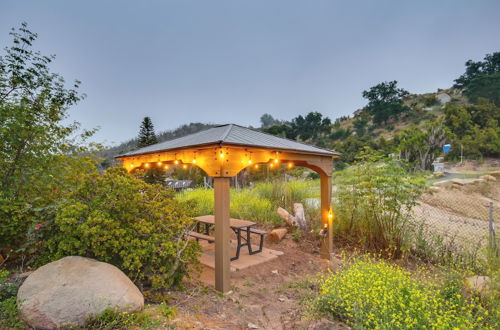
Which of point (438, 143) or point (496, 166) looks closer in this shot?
point (496, 166)

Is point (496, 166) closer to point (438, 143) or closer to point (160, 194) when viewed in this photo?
point (438, 143)

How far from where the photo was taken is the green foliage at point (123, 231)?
8.39 ft

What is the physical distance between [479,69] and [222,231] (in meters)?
52.4

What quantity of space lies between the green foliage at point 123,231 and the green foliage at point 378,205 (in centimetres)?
383

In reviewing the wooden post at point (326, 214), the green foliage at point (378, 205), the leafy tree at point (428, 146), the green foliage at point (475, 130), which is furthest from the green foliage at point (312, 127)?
the wooden post at point (326, 214)

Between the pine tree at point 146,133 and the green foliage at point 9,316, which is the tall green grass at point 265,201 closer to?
the green foliage at point 9,316

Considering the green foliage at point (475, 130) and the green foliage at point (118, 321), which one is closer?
the green foliage at point (118, 321)

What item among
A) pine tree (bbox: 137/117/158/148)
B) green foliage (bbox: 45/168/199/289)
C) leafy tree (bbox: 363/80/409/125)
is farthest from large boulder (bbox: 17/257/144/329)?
leafy tree (bbox: 363/80/409/125)

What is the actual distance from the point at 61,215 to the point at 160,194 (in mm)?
1166

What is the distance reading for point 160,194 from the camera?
3469 mm

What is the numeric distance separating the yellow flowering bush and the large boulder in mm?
2014

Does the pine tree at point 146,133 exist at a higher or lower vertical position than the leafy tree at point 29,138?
higher

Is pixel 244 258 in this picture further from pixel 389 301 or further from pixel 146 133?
pixel 146 133

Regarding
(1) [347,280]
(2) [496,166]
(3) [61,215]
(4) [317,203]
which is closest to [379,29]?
(2) [496,166]
